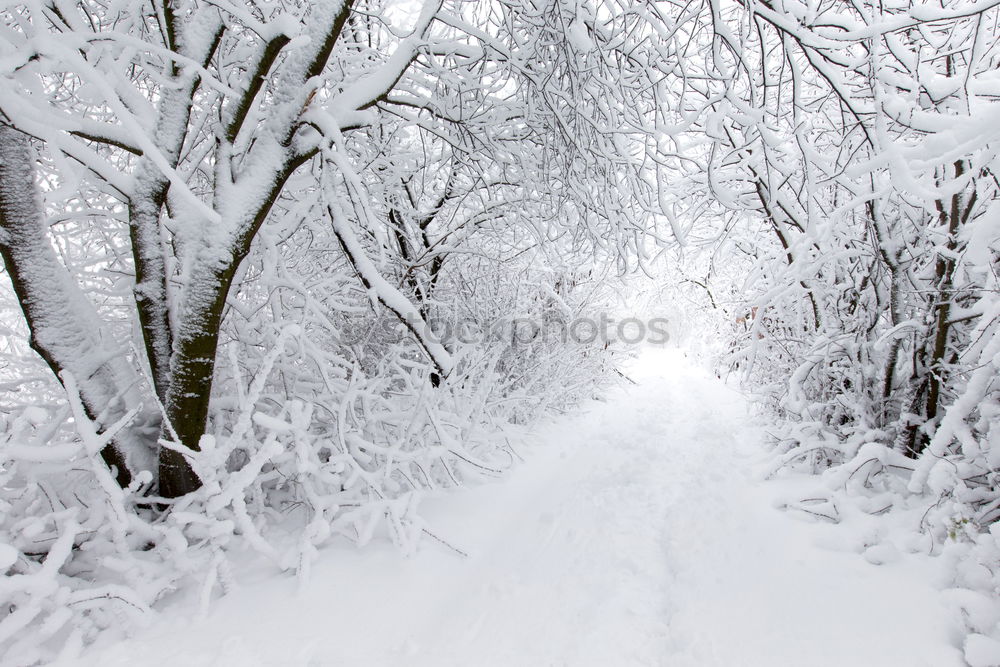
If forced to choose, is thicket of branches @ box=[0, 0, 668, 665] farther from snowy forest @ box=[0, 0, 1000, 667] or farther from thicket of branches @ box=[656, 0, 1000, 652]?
thicket of branches @ box=[656, 0, 1000, 652]

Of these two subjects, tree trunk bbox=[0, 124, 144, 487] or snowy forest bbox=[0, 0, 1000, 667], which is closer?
snowy forest bbox=[0, 0, 1000, 667]

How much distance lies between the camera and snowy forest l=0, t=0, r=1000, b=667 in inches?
80.4

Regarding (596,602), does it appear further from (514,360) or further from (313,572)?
(514,360)

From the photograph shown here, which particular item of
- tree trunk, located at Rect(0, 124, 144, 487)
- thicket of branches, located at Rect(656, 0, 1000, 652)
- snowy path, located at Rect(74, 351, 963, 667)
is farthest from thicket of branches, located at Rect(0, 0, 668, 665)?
thicket of branches, located at Rect(656, 0, 1000, 652)

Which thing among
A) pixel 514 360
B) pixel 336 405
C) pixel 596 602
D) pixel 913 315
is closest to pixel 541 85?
pixel 336 405

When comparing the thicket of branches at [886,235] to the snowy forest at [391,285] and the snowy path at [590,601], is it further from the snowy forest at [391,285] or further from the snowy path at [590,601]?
the snowy path at [590,601]

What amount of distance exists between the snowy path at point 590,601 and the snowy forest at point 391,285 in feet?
0.13

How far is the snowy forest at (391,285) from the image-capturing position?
6.70 feet

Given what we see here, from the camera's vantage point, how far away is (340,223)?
297 cm

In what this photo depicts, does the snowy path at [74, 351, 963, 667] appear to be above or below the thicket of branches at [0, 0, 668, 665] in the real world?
below

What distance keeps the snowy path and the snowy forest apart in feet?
0.13

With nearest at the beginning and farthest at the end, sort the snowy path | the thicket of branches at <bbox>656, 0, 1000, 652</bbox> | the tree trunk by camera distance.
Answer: the thicket of branches at <bbox>656, 0, 1000, 652</bbox> → the snowy path → the tree trunk

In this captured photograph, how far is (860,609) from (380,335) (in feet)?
16.4

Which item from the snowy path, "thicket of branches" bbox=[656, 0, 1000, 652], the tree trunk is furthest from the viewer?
the tree trunk
